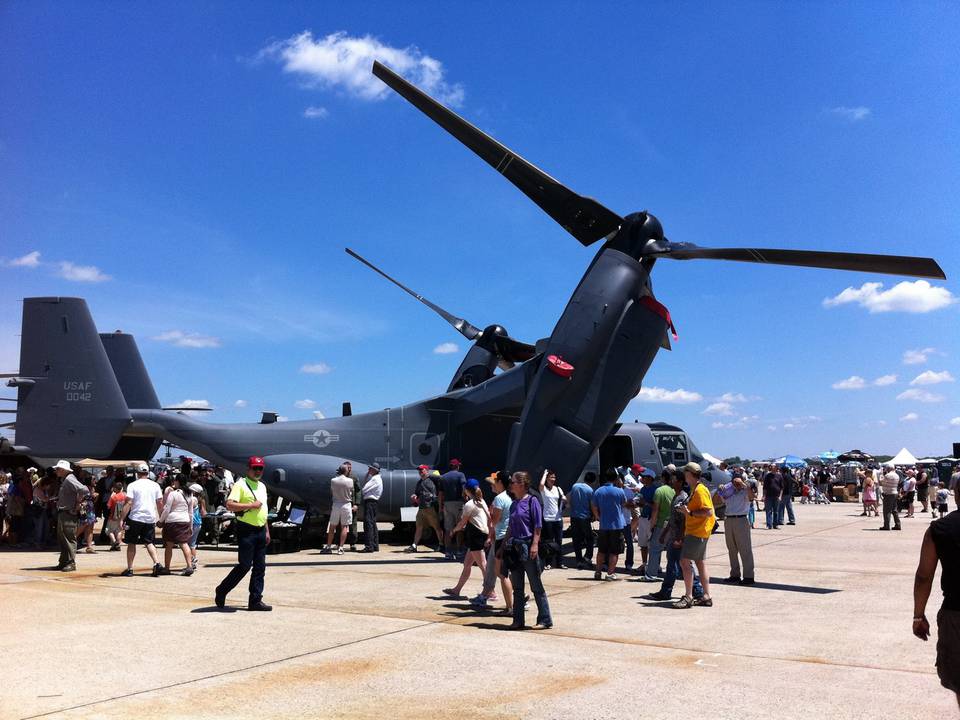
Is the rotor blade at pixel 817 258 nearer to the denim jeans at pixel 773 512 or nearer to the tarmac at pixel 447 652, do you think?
the tarmac at pixel 447 652

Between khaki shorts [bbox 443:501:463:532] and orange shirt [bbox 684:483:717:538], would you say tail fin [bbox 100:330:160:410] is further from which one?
orange shirt [bbox 684:483:717:538]

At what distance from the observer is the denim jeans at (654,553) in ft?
34.8

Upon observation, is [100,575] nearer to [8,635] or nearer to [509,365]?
[8,635]

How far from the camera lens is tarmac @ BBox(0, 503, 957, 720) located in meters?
4.90

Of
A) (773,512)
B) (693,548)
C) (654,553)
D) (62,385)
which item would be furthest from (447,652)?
(773,512)

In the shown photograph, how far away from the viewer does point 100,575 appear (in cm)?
1108

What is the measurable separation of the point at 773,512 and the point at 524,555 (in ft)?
50.5

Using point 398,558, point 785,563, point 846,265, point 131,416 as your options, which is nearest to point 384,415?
point 398,558

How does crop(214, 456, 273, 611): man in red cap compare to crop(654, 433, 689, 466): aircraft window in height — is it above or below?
below

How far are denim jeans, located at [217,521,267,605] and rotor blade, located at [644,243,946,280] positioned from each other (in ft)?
30.6

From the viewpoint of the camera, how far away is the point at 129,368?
23547 millimetres

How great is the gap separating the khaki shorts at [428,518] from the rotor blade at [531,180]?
6.28m

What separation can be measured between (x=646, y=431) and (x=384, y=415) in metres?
6.60

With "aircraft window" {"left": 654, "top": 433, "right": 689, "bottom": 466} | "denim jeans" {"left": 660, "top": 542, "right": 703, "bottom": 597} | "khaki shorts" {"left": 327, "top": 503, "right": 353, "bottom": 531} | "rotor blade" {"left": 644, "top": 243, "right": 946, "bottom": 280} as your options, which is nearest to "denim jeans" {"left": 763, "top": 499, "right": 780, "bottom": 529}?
"aircraft window" {"left": 654, "top": 433, "right": 689, "bottom": 466}
